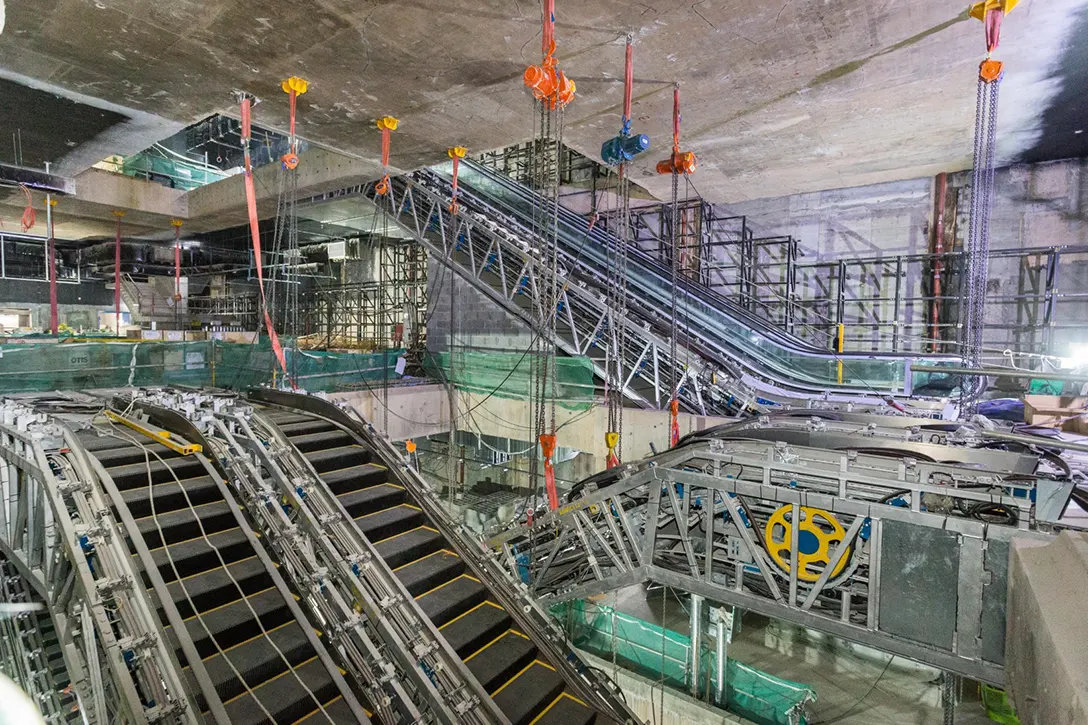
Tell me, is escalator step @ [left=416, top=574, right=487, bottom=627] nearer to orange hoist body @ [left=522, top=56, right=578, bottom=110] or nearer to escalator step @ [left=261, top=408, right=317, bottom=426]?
escalator step @ [left=261, top=408, right=317, bottom=426]

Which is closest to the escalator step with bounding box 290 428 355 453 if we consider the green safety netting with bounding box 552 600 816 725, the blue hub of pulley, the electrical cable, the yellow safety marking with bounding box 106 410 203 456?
the yellow safety marking with bounding box 106 410 203 456

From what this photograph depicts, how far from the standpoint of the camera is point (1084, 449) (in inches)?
109

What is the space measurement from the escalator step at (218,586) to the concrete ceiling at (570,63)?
5183 millimetres

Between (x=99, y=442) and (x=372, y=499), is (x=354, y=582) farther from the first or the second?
(x=99, y=442)

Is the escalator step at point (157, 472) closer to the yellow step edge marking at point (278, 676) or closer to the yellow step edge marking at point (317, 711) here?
the yellow step edge marking at point (278, 676)

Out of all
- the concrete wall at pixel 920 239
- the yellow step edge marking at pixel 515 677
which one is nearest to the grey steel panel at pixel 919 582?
the yellow step edge marking at pixel 515 677

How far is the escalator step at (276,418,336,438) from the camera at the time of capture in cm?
634

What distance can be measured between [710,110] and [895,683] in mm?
8174

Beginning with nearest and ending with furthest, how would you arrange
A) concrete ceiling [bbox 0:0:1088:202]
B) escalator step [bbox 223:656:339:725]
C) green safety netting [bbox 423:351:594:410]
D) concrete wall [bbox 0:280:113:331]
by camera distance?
escalator step [bbox 223:656:339:725], concrete ceiling [bbox 0:0:1088:202], green safety netting [bbox 423:351:594:410], concrete wall [bbox 0:280:113:331]

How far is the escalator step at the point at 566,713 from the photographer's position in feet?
14.5

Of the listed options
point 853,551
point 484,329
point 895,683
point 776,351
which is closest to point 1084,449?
point 853,551

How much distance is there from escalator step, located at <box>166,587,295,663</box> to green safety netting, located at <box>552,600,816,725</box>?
158 inches

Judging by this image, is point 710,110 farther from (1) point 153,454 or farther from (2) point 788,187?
(1) point 153,454

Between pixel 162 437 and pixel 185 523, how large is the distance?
1.35m
